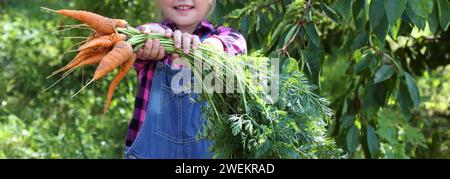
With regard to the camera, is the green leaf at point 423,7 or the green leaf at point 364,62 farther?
the green leaf at point 364,62

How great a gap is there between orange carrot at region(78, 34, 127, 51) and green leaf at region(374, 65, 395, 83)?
110 centimetres

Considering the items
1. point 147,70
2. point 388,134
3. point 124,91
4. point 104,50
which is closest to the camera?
point 104,50

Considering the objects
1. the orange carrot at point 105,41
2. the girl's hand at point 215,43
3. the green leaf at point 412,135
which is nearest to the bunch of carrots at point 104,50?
the orange carrot at point 105,41

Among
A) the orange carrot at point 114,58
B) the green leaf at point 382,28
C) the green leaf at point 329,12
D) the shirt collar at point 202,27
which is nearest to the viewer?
the orange carrot at point 114,58

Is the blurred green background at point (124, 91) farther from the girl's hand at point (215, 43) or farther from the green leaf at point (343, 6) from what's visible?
the girl's hand at point (215, 43)

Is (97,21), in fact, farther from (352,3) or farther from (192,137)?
(352,3)

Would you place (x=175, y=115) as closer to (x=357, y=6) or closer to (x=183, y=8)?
(x=183, y=8)

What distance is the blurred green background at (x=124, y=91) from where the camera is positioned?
333cm

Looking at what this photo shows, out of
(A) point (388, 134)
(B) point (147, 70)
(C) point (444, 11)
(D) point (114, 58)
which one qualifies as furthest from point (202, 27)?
(A) point (388, 134)

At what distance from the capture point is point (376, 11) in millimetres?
2496

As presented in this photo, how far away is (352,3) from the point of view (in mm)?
2734

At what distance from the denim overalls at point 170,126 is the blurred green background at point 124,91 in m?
0.42

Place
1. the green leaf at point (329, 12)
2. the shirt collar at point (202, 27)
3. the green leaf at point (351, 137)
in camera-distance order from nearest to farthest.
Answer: the shirt collar at point (202, 27) < the green leaf at point (329, 12) < the green leaf at point (351, 137)

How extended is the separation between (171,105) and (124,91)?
2.42 m
